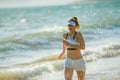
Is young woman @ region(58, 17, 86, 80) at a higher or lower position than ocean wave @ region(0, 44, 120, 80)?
higher

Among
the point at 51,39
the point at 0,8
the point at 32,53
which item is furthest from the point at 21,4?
the point at 32,53

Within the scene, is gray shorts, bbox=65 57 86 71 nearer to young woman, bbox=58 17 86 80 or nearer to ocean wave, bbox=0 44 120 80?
young woman, bbox=58 17 86 80

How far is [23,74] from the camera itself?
11.6 m

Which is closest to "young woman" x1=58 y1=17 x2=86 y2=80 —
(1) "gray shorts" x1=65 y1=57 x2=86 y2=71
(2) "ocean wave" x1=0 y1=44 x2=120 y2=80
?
(1) "gray shorts" x1=65 y1=57 x2=86 y2=71

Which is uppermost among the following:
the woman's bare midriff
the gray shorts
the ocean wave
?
the woman's bare midriff

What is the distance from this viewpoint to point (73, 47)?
23.3ft

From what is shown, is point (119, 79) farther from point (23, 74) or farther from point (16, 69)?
point (16, 69)

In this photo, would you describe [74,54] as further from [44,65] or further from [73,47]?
[44,65]

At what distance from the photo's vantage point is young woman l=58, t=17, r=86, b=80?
705 centimetres

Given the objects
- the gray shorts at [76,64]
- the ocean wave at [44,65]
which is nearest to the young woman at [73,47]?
the gray shorts at [76,64]

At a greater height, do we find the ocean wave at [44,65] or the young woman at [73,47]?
the young woman at [73,47]

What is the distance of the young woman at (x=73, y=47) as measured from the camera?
7.05 meters

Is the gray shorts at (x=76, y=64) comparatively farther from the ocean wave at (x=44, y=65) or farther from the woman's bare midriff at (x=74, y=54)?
the ocean wave at (x=44, y=65)

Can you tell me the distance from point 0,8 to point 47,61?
4653cm
